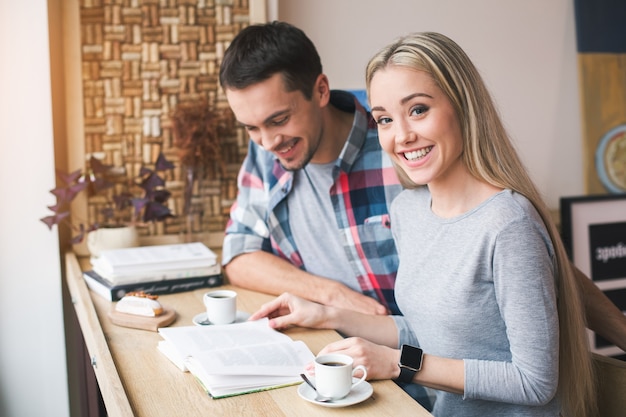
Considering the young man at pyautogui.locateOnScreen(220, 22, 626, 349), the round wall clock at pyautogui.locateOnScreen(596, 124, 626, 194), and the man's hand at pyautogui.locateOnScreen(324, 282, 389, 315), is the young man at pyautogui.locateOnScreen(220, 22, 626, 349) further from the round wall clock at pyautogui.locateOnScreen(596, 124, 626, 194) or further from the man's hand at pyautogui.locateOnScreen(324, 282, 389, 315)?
the round wall clock at pyautogui.locateOnScreen(596, 124, 626, 194)

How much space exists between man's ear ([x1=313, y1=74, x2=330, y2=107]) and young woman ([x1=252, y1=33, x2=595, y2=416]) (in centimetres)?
Result: 51

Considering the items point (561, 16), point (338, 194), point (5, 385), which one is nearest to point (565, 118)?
point (561, 16)

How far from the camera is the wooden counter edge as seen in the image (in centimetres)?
121

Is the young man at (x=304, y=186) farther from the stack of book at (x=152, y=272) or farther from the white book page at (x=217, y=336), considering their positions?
the white book page at (x=217, y=336)

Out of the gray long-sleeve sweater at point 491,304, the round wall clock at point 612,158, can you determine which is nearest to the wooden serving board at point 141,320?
the gray long-sleeve sweater at point 491,304

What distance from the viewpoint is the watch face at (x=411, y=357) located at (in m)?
1.32

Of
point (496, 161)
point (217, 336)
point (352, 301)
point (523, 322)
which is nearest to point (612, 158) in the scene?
point (352, 301)

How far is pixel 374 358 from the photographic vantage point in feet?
4.33

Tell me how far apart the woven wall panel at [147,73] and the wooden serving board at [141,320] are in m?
0.86

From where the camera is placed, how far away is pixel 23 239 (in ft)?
7.62

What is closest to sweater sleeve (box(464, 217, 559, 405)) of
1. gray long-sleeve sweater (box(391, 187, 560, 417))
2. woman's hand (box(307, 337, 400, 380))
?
gray long-sleeve sweater (box(391, 187, 560, 417))

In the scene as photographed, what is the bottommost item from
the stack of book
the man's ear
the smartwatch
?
the smartwatch

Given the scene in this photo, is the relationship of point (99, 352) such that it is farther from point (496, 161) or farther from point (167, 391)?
point (496, 161)

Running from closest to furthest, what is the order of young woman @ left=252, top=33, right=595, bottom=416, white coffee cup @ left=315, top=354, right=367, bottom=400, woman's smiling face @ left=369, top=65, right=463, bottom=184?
white coffee cup @ left=315, top=354, right=367, bottom=400 < young woman @ left=252, top=33, right=595, bottom=416 < woman's smiling face @ left=369, top=65, right=463, bottom=184
